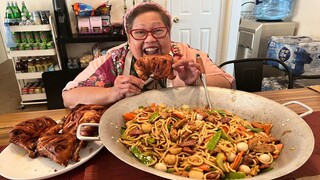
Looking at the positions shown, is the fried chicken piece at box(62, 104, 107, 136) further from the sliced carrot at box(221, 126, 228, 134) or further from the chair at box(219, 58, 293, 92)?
the chair at box(219, 58, 293, 92)

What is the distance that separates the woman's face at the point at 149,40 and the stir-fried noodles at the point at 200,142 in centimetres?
46

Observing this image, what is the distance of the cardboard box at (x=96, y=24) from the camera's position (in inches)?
117

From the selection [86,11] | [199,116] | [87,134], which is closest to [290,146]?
[199,116]

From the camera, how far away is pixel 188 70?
1.17 meters

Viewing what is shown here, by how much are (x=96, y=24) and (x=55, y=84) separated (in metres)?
1.25

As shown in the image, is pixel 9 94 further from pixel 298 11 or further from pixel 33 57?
pixel 298 11

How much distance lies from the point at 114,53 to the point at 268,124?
1.00 metres

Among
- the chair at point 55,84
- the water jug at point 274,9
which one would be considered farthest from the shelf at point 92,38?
the water jug at point 274,9

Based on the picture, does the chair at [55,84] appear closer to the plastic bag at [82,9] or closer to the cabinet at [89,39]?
the cabinet at [89,39]

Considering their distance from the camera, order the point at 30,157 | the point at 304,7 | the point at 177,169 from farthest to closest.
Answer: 1. the point at 304,7
2. the point at 30,157
3. the point at 177,169

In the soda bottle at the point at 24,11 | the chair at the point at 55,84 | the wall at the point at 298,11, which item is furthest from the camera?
the wall at the point at 298,11

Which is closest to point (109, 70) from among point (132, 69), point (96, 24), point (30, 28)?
point (132, 69)

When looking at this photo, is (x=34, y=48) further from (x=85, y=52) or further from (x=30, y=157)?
(x=30, y=157)

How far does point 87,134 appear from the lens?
2.89 feet
